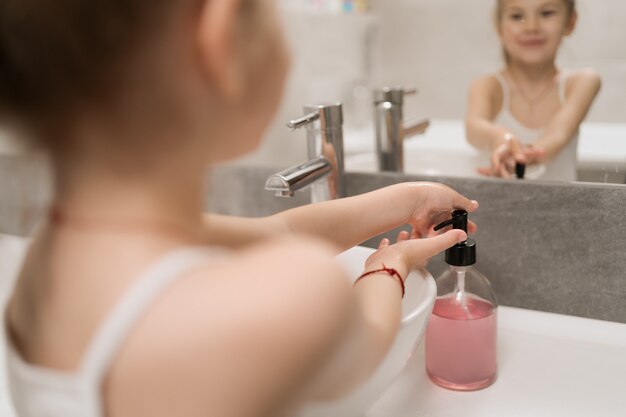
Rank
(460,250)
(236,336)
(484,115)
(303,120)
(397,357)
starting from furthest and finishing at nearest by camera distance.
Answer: (484,115)
(303,120)
(460,250)
(397,357)
(236,336)

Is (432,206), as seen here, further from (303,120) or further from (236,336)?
(236,336)

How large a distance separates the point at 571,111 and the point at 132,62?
2.08 feet

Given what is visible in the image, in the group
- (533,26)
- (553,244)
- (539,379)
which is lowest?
(539,379)

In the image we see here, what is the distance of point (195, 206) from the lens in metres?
0.35

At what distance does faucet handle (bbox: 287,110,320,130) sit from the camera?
69 centimetres

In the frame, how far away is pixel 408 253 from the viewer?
20.0 inches

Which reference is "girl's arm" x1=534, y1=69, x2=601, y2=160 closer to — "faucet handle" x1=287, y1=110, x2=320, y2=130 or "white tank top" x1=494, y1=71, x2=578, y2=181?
"white tank top" x1=494, y1=71, x2=578, y2=181

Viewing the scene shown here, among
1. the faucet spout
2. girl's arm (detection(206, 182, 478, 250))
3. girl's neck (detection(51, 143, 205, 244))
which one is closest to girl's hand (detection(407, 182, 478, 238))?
girl's arm (detection(206, 182, 478, 250))

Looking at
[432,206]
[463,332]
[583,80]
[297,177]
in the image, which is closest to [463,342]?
[463,332]

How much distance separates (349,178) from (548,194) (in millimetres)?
267

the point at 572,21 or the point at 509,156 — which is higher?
the point at 572,21

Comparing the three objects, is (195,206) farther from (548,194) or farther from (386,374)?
(548,194)

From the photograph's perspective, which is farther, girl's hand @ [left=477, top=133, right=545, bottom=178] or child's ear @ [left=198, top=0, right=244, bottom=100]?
girl's hand @ [left=477, top=133, right=545, bottom=178]

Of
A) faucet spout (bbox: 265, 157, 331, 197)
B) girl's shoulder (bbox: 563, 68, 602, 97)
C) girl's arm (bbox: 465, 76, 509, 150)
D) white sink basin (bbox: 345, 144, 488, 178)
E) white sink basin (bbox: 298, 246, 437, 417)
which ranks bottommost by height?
white sink basin (bbox: 298, 246, 437, 417)
